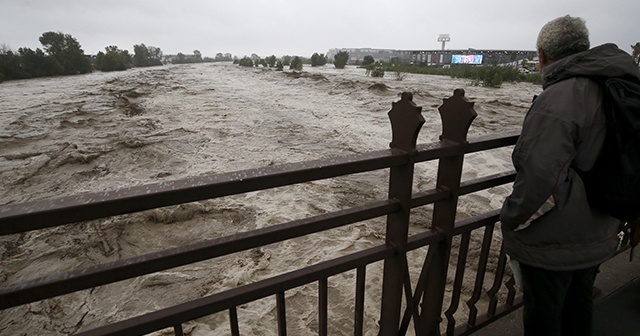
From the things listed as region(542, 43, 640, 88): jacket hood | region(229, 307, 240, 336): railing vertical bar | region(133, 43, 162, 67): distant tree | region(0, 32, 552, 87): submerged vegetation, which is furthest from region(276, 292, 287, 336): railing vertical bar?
region(133, 43, 162, 67): distant tree

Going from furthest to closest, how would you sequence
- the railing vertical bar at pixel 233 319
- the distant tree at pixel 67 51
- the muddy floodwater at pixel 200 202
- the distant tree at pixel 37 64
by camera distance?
the distant tree at pixel 67 51
the distant tree at pixel 37 64
the muddy floodwater at pixel 200 202
the railing vertical bar at pixel 233 319

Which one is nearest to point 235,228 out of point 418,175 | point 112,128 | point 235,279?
point 235,279

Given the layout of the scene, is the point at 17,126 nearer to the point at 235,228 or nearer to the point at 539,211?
the point at 235,228

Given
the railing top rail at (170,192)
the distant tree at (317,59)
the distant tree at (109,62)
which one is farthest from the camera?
the distant tree at (317,59)

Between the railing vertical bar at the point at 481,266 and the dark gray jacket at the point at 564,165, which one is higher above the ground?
the dark gray jacket at the point at 564,165

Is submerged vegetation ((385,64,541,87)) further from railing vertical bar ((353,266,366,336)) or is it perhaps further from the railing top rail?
the railing top rail

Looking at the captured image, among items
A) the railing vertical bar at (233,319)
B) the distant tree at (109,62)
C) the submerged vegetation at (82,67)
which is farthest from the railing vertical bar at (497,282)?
the distant tree at (109,62)

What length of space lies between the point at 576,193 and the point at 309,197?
16.6ft

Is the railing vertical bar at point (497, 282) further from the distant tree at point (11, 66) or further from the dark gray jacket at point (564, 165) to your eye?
the distant tree at point (11, 66)

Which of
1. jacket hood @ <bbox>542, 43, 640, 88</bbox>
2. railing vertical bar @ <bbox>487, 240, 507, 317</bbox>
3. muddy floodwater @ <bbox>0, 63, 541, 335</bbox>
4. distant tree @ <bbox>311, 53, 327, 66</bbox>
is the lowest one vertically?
muddy floodwater @ <bbox>0, 63, 541, 335</bbox>

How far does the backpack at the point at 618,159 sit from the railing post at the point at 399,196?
0.79 metres

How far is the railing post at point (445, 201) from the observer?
149cm

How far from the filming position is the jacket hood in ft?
4.52

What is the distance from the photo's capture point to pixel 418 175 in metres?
7.38
